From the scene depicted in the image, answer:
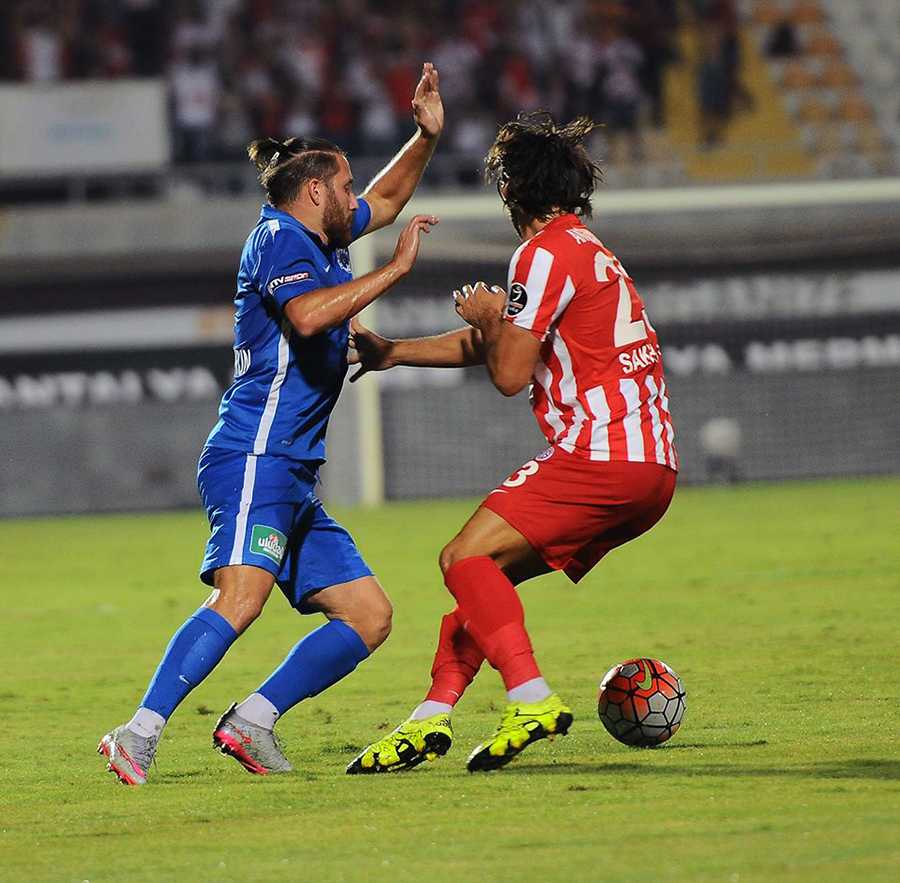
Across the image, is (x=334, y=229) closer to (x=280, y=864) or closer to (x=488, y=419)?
(x=280, y=864)

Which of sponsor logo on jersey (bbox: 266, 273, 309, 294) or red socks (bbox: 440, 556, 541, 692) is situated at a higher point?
sponsor logo on jersey (bbox: 266, 273, 309, 294)

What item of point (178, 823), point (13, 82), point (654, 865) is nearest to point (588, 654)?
point (178, 823)

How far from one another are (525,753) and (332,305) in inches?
64.9

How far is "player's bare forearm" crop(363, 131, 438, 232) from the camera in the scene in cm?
605

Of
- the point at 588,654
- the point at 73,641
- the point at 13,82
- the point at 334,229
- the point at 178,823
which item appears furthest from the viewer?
the point at 13,82

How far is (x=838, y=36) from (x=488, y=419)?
973 centimetres

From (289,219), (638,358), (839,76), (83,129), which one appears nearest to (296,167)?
(289,219)

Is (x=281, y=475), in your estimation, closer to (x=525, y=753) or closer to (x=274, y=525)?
(x=274, y=525)

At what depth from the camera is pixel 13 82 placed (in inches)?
914

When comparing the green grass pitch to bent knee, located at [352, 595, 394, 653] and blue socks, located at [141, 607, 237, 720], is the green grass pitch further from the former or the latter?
bent knee, located at [352, 595, 394, 653]

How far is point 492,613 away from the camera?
5.02 m

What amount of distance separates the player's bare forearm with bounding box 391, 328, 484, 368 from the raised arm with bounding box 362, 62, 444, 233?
23.6 inches

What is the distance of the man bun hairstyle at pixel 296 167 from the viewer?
18.0 ft

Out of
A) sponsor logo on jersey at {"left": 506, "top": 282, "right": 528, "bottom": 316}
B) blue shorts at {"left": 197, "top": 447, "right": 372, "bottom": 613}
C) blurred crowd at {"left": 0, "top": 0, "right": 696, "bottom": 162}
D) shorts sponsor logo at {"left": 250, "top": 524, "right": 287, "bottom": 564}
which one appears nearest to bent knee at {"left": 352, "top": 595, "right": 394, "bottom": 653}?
blue shorts at {"left": 197, "top": 447, "right": 372, "bottom": 613}
